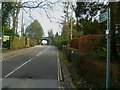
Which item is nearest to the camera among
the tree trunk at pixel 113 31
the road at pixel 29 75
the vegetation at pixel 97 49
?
the vegetation at pixel 97 49

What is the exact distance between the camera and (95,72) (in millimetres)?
10555

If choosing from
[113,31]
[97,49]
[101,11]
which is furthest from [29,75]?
[113,31]

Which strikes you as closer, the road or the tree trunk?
the tree trunk

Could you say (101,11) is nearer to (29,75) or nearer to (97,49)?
(97,49)

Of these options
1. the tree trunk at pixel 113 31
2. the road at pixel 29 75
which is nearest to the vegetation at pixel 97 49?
the tree trunk at pixel 113 31

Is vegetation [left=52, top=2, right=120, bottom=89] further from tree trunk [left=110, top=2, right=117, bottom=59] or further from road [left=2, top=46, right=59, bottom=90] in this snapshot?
road [left=2, top=46, right=59, bottom=90]

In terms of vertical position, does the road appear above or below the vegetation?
below

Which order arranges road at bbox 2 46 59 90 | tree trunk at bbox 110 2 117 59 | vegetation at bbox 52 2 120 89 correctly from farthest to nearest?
road at bbox 2 46 59 90
tree trunk at bbox 110 2 117 59
vegetation at bbox 52 2 120 89

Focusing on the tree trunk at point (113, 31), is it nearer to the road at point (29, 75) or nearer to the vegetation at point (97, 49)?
the vegetation at point (97, 49)

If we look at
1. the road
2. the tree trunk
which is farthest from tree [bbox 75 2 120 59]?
the road

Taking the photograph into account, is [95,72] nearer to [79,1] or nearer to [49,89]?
[49,89]

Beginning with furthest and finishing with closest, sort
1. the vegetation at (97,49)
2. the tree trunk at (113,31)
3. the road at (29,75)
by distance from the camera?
A: the road at (29,75)
the tree trunk at (113,31)
the vegetation at (97,49)

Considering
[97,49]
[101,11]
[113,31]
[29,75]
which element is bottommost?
[29,75]

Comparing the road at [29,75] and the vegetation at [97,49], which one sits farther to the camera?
the road at [29,75]
